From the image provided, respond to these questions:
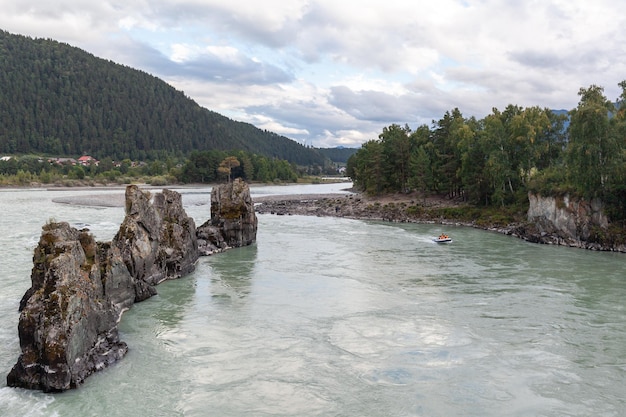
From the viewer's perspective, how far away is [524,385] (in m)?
18.8

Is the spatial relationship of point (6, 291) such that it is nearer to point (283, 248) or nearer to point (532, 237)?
point (283, 248)

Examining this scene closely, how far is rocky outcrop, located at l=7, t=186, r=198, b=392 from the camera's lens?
58.2 ft

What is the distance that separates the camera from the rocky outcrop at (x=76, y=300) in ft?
58.2

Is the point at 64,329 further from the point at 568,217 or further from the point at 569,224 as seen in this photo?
the point at 568,217

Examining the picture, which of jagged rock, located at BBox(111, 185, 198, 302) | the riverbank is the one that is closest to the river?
jagged rock, located at BBox(111, 185, 198, 302)

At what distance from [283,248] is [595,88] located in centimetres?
3694

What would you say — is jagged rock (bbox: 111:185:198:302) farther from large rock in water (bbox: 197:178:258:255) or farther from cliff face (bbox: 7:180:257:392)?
large rock in water (bbox: 197:178:258:255)

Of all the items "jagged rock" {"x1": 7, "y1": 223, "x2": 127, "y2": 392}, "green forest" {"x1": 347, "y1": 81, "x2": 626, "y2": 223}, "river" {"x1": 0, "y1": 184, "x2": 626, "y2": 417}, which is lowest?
"river" {"x1": 0, "y1": 184, "x2": 626, "y2": 417}

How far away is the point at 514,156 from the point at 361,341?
56.2m

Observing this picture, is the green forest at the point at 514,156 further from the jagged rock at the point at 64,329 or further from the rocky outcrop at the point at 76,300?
the jagged rock at the point at 64,329

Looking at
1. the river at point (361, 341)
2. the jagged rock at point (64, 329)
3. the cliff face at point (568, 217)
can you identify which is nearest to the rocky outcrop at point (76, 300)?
the jagged rock at point (64, 329)

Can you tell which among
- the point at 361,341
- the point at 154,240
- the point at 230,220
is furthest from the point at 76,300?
the point at 230,220

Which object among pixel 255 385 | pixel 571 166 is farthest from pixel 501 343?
pixel 571 166

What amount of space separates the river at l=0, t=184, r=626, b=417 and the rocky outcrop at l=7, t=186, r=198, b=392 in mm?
756
